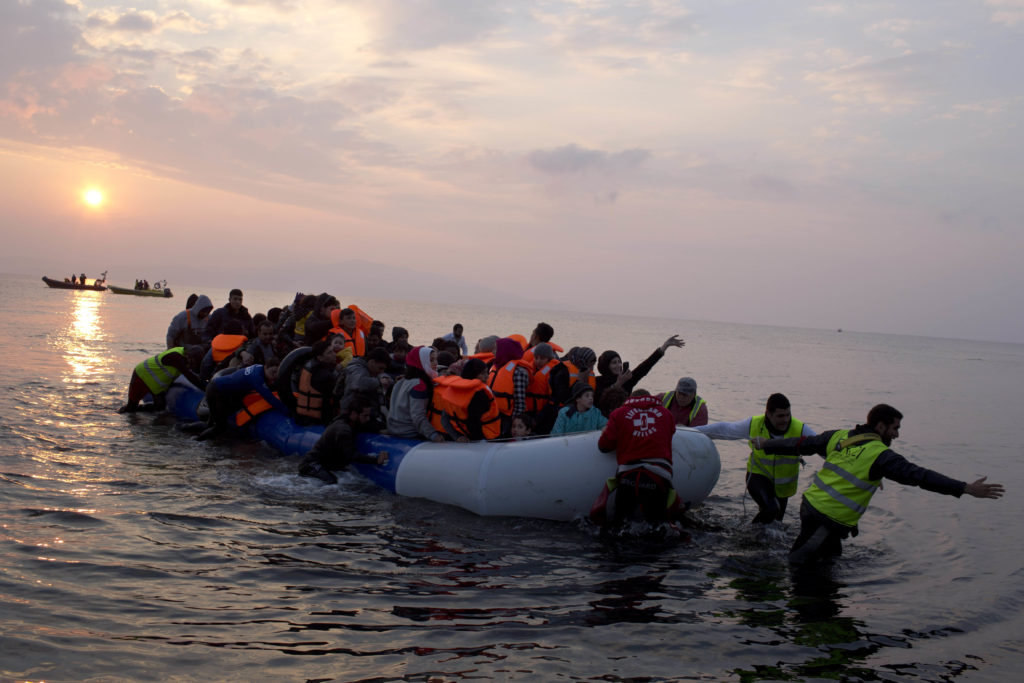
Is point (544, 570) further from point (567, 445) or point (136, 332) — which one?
point (136, 332)

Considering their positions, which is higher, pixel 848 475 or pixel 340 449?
pixel 848 475

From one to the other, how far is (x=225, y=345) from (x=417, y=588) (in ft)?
20.8

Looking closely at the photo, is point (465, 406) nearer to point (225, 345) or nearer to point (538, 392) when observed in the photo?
point (538, 392)

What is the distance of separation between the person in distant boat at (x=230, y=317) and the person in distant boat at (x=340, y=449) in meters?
4.25

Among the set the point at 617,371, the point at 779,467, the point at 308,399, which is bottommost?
the point at 308,399

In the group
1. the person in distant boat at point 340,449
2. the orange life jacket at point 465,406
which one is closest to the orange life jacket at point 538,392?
the orange life jacket at point 465,406

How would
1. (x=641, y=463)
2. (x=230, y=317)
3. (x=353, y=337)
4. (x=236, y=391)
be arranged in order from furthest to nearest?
(x=230, y=317), (x=353, y=337), (x=236, y=391), (x=641, y=463)

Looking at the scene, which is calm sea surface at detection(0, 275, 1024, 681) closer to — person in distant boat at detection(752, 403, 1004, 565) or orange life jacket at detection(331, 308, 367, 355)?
person in distant boat at detection(752, 403, 1004, 565)

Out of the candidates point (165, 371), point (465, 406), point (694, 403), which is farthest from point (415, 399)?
point (165, 371)

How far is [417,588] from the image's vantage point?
5.48 metres

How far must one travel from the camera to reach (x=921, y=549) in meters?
7.78

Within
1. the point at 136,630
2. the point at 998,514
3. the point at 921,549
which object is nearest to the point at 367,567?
the point at 136,630

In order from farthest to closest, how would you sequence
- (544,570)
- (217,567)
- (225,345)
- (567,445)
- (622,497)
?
(225,345) → (567,445) → (622,497) → (544,570) → (217,567)

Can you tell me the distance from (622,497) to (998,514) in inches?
238
